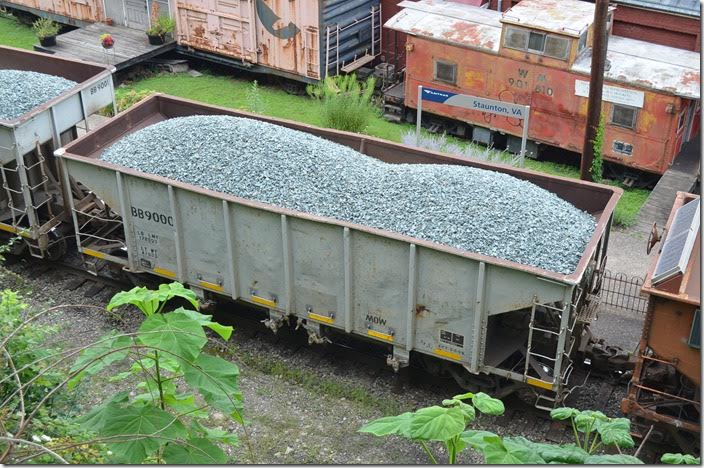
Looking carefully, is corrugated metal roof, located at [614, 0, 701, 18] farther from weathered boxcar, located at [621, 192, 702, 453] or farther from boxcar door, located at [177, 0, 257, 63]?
weathered boxcar, located at [621, 192, 702, 453]

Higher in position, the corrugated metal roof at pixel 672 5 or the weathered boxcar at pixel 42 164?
the corrugated metal roof at pixel 672 5

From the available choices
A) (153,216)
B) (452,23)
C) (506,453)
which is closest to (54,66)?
(153,216)

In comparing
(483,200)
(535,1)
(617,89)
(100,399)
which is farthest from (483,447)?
(535,1)

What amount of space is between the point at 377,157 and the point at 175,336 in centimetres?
730

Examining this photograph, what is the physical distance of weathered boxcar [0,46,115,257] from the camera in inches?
492

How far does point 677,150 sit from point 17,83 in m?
11.5

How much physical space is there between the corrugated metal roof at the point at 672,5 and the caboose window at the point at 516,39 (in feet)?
9.34

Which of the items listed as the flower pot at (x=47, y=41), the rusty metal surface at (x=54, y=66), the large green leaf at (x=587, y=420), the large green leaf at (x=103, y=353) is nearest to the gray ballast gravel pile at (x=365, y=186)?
the rusty metal surface at (x=54, y=66)

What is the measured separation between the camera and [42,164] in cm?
1285

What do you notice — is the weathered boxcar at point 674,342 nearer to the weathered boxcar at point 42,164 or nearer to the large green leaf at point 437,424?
the large green leaf at point 437,424

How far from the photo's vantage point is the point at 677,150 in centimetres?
1644

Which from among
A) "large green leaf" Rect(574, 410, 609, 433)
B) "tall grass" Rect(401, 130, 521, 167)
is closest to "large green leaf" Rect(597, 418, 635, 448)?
"large green leaf" Rect(574, 410, 609, 433)

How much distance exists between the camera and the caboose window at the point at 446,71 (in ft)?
58.5

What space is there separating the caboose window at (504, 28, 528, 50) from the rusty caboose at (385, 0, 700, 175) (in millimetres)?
19
